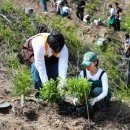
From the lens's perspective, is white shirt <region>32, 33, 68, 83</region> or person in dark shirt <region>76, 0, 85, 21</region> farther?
person in dark shirt <region>76, 0, 85, 21</region>

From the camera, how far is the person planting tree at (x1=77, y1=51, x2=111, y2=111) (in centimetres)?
511

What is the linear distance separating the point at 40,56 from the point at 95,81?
0.75 metres

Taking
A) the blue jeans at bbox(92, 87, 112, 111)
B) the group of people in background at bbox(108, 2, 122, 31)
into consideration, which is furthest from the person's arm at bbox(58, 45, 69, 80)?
the group of people in background at bbox(108, 2, 122, 31)

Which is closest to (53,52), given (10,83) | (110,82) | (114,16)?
(10,83)

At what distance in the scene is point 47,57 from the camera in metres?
5.20

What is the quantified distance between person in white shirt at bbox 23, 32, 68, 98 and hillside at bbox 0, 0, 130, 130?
1.26 ft

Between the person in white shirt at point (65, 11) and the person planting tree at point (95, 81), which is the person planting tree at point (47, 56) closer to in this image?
the person planting tree at point (95, 81)

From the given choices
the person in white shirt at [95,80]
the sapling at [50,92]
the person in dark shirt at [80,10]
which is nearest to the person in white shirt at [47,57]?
the sapling at [50,92]

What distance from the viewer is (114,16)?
16.5 m

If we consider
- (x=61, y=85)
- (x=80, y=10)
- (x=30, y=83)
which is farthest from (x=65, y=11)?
(x=61, y=85)

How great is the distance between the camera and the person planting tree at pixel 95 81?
16.8 feet

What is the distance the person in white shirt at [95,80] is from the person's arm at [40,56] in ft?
1.54

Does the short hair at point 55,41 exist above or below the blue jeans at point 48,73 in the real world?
above

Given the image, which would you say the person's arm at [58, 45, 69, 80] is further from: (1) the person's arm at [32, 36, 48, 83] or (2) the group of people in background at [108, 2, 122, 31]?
(2) the group of people in background at [108, 2, 122, 31]
